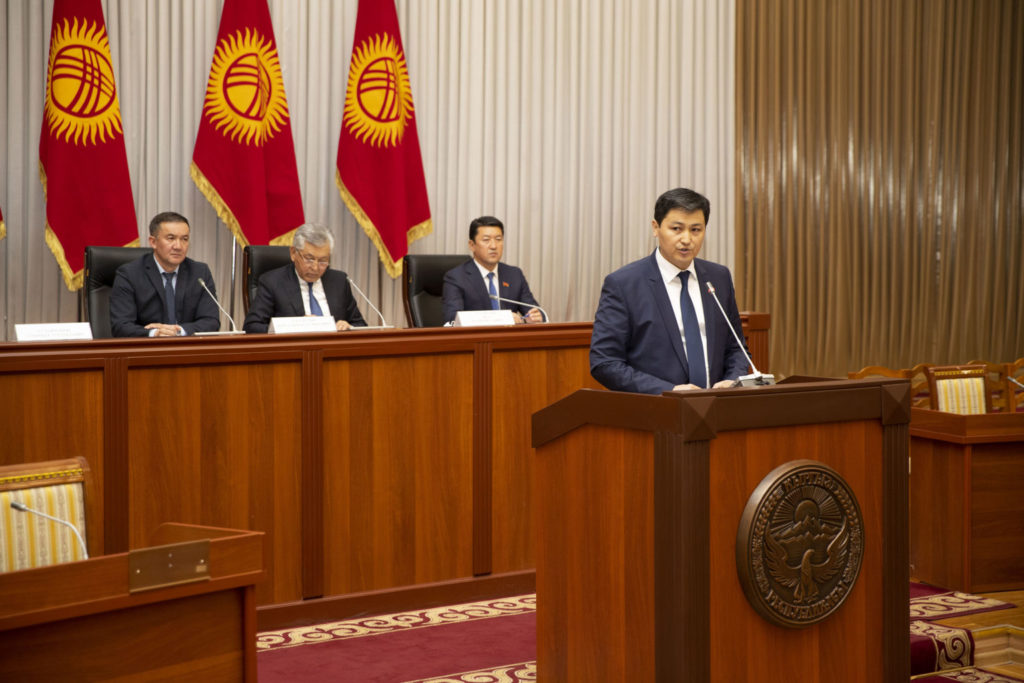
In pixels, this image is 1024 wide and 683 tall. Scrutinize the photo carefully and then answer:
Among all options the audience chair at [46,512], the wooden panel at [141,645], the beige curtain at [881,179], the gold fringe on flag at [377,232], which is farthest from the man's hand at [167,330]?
the beige curtain at [881,179]

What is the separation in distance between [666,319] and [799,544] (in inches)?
33.6

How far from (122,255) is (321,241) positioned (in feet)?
2.95

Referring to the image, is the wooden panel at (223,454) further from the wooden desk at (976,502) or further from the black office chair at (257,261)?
the wooden desk at (976,502)

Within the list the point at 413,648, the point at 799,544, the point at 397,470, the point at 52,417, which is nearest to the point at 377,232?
the point at 397,470

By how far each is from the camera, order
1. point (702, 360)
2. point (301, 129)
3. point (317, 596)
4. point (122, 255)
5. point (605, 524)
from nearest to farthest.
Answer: point (605, 524) → point (702, 360) → point (317, 596) → point (122, 255) → point (301, 129)

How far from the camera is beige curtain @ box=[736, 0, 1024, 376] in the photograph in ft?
25.7

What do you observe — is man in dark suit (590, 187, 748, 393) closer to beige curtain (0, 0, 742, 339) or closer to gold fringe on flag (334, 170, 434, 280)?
gold fringe on flag (334, 170, 434, 280)

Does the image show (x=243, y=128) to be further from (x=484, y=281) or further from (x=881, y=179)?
(x=881, y=179)

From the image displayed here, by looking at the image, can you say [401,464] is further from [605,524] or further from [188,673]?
[188,673]

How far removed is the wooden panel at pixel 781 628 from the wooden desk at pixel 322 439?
70.6 inches

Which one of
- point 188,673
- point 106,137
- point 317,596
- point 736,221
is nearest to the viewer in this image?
point 188,673

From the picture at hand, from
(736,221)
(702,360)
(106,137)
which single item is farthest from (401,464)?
(736,221)

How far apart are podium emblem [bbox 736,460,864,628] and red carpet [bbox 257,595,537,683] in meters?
1.03

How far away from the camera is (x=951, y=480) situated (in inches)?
162
